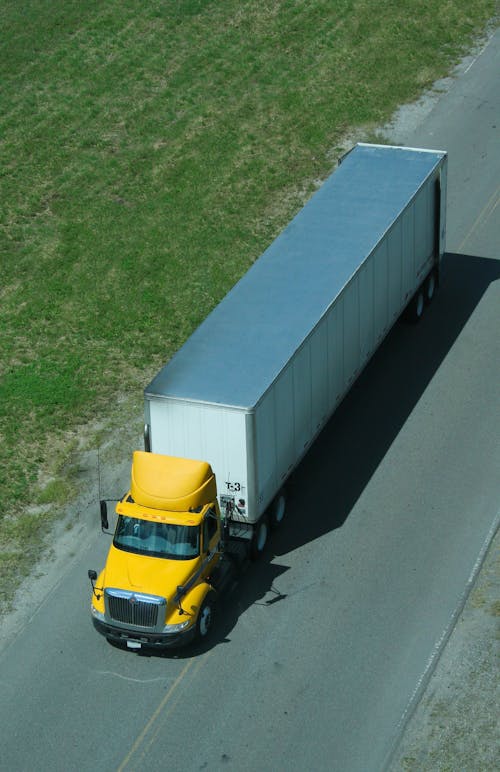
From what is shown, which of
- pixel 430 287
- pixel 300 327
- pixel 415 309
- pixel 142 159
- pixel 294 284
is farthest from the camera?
pixel 142 159

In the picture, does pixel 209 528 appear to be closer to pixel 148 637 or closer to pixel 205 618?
pixel 205 618

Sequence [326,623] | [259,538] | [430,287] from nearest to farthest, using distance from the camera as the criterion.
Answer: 1. [326,623]
2. [259,538]
3. [430,287]

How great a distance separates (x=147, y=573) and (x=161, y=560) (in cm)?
40

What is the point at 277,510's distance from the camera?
26.2 m

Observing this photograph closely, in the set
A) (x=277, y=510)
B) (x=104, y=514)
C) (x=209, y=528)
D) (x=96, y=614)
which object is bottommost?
(x=277, y=510)

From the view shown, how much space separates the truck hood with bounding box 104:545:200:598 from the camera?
Answer: 22797 mm

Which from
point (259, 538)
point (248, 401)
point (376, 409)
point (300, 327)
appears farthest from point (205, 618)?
point (376, 409)

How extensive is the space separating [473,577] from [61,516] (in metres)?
8.84

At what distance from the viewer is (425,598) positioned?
80.0 feet

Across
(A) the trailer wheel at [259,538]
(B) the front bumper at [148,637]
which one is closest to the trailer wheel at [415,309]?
(A) the trailer wheel at [259,538]

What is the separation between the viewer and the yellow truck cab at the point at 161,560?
22.8 m

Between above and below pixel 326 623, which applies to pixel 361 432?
above

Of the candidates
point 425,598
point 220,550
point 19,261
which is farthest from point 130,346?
point 425,598

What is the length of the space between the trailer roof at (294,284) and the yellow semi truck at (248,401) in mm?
41
